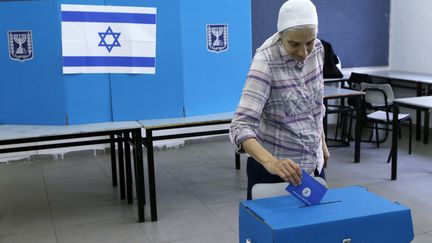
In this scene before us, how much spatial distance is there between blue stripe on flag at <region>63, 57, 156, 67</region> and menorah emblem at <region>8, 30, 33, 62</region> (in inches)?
9.8

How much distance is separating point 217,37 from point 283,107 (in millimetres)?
1952

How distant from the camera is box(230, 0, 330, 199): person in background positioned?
152 cm

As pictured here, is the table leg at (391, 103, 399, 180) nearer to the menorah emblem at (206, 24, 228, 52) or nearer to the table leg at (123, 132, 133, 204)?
the menorah emblem at (206, 24, 228, 52)

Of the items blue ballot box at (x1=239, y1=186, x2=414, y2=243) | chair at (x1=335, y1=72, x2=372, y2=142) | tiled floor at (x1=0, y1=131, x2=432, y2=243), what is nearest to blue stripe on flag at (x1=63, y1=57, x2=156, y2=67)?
tiled floor at (x1=0, y1=131, x2=432, y2=243)

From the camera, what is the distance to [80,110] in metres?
3.26

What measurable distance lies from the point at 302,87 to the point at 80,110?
2.01m

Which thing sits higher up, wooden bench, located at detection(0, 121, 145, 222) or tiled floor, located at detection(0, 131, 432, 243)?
wooden bench, located at detection(0, 121, 145, 222)

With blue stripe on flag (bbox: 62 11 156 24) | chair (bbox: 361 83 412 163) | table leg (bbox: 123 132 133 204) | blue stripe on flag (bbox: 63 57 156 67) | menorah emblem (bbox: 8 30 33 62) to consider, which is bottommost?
table leg (bbox: 123 132 133 204)

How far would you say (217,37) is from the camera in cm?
351

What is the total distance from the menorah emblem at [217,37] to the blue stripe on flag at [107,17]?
16.8 inches

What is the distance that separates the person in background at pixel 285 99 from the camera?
152 cm

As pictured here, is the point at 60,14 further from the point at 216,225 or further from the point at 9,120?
the point at 216,225

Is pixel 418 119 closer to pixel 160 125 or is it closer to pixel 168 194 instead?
pixel 168 194

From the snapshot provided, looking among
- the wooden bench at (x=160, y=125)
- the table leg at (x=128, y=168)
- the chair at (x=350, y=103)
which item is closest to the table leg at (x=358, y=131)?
the chair at (x=350, y=103)
